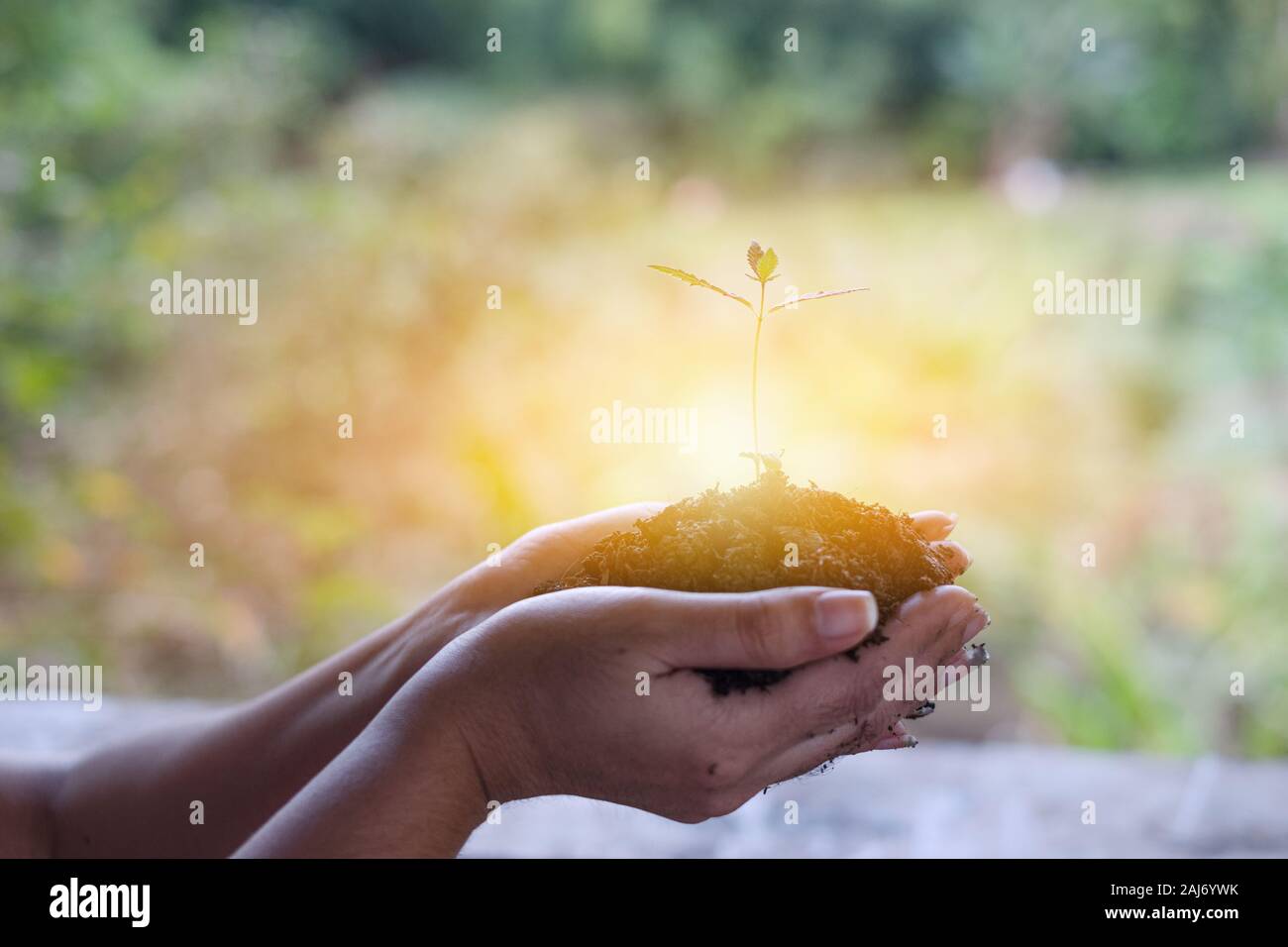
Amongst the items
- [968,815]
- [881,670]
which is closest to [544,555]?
[881,670]

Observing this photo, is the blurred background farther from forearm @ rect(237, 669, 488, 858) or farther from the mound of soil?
forearm @ rect(237, 669, 488, 858)

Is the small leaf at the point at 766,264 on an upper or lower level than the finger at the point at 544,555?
upper

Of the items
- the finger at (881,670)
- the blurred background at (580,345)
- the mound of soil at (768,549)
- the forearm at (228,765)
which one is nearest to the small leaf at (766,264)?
the mound of soil at (768,549)

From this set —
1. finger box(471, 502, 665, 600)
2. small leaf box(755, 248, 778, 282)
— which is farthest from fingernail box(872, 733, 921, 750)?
small leaf box(755, 248, 778, 282)

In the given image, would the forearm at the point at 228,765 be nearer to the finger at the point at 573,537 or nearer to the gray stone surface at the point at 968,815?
the finger at the point at 573,537

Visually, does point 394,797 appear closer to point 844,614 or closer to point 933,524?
point 844,614
